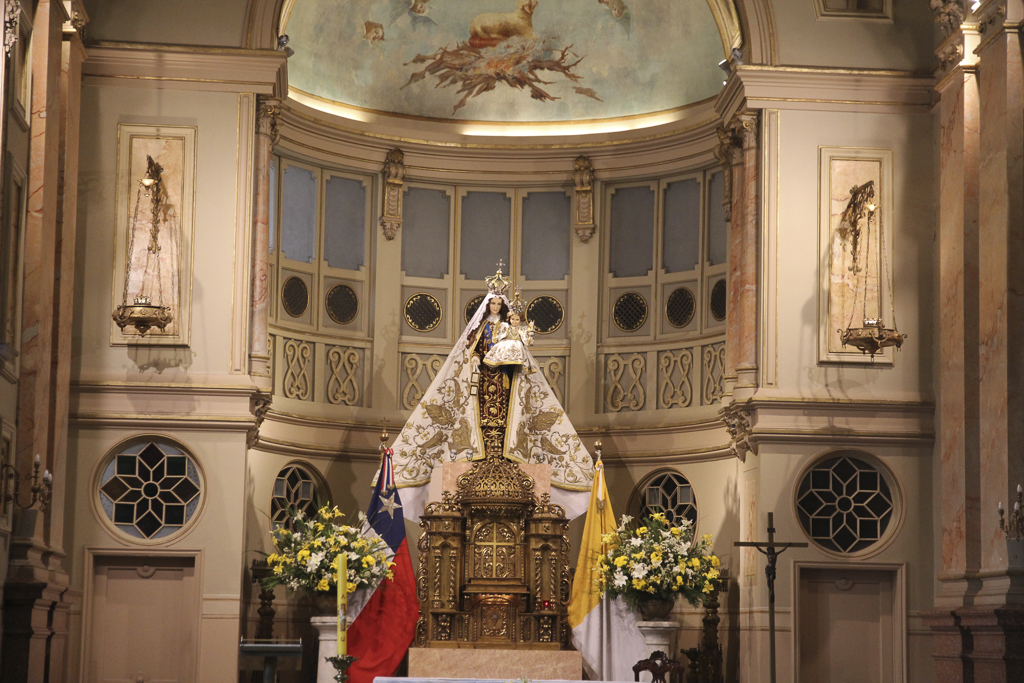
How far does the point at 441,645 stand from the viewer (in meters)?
17.0

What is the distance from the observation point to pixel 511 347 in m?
18.1

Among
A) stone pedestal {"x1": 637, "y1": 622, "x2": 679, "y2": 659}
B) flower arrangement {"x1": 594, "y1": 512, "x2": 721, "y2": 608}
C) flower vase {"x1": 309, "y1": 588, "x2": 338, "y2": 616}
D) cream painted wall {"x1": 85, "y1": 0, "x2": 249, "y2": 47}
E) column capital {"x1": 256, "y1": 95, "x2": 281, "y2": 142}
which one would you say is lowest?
stone pedestal {"x1": 637, "y1": 622, "x2": 679, "y2": 659}

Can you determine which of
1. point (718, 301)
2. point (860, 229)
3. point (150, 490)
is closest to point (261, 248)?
point (150, 490)

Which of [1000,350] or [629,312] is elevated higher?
[629,312]

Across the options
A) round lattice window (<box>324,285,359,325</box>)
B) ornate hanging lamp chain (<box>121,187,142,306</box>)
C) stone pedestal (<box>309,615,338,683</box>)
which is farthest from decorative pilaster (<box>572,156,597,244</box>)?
stone pedestal (<box>309,615,338,683</box>)

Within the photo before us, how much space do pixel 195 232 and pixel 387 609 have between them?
5163mm

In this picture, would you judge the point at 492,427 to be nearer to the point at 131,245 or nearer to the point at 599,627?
the point at 599,627

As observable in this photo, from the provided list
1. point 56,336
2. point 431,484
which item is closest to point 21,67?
point 56,336

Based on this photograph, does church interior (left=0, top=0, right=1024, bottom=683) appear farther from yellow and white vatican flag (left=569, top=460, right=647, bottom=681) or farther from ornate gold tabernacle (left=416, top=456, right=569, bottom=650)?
yellow and white vatican flag (left=569, top=460, right=647, bottom=681)

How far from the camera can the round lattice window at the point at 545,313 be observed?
2169 cm

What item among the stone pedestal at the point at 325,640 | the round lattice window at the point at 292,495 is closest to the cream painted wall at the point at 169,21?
the round lattice window at the point at 292,495

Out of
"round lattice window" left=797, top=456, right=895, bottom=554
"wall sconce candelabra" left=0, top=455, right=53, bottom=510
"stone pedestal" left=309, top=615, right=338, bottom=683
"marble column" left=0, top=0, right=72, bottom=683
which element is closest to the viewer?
"wall sconce candelabra" left=0, top=455, right=53, bottom=510

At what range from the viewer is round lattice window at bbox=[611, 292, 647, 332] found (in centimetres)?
2128

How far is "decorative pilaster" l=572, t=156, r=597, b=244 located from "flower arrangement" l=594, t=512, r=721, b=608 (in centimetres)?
581
